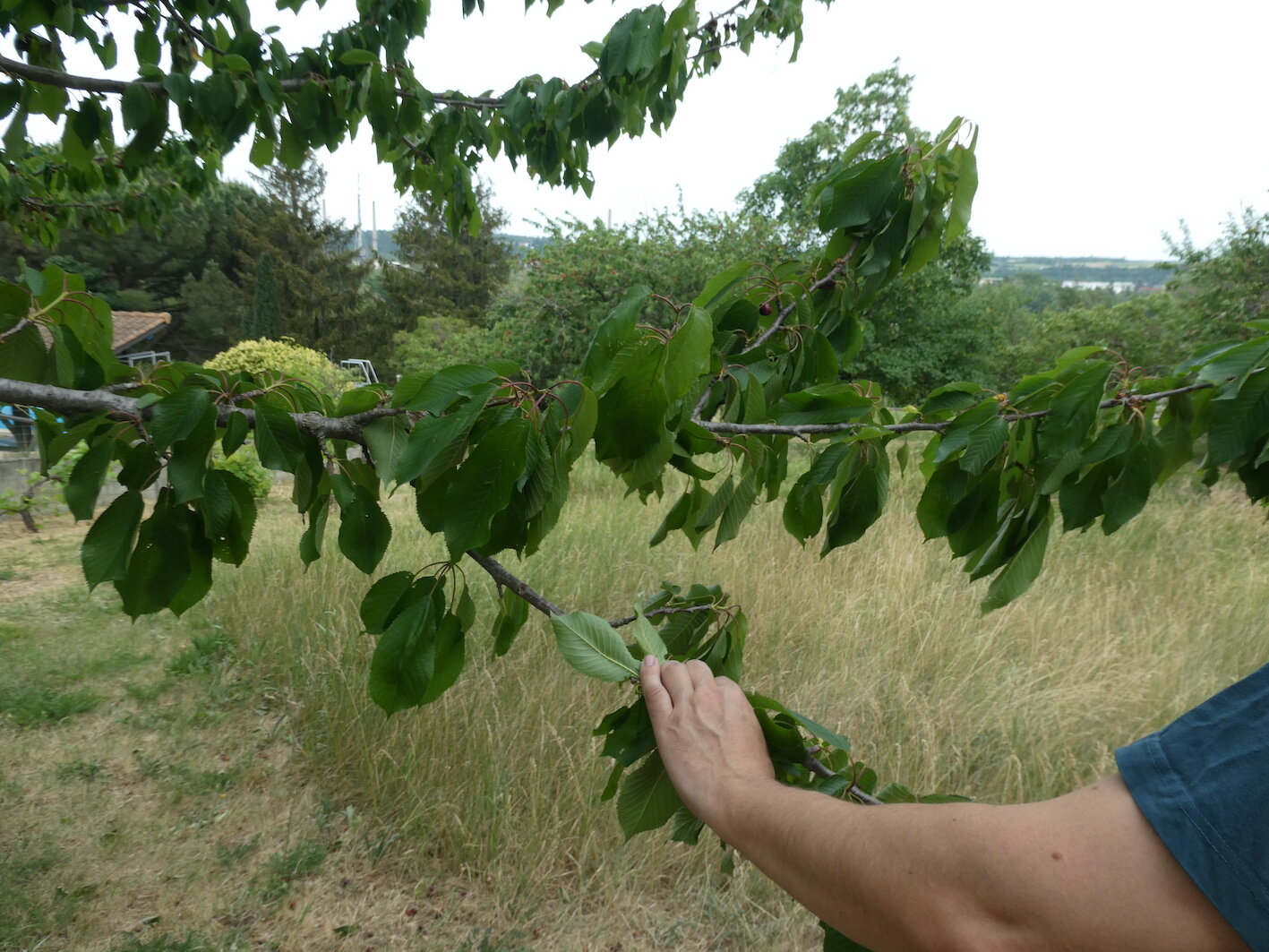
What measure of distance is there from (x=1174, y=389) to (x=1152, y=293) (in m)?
15.3

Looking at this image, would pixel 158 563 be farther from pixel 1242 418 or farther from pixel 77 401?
pixel 1242 418

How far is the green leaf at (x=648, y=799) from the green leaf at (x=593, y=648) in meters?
0.14

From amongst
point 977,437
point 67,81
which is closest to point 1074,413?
point 977,437

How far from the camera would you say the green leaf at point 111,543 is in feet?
3.15

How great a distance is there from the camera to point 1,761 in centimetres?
319

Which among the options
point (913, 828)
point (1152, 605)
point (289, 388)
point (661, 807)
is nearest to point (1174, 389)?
point (913, 828)

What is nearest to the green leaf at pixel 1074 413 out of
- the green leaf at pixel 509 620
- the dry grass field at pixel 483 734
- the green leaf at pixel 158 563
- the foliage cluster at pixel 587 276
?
the green leaf at pixel 509 620

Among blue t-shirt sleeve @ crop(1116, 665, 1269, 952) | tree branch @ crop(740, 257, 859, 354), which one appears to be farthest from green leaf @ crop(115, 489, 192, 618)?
blue t-shirt sleeve @ crop(1116, 665, 1269, 952)

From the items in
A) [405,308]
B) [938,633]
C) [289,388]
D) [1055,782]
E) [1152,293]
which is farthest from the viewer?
[405,308]

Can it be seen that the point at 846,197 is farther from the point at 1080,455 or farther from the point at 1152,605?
the point at 1152,605

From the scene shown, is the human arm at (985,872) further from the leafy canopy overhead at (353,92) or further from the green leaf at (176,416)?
the leafy canopy overhead at (353,92)

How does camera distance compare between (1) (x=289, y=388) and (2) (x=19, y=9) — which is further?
(2) (x=19, y=9)

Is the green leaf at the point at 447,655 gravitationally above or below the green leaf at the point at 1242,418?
below

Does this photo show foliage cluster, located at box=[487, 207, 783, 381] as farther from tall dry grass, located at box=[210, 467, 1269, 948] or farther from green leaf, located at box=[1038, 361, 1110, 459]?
green leaf, located at box=[1038, 361, 1110, 459]
